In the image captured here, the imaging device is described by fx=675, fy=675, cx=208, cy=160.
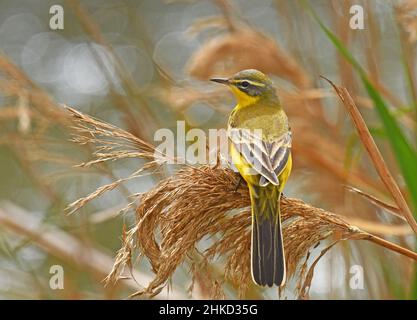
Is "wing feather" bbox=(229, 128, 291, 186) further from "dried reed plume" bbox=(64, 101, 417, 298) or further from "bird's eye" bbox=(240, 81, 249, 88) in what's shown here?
"bird's eye" bbox=(240, 81, 249, 88)

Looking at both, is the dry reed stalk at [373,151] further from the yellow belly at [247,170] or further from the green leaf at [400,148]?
the yellow belly at [247,170]

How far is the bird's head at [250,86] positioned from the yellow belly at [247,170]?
26.2 inches

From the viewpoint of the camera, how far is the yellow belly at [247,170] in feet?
7.69

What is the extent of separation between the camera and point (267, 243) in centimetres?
219

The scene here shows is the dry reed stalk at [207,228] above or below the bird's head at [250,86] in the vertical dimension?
below

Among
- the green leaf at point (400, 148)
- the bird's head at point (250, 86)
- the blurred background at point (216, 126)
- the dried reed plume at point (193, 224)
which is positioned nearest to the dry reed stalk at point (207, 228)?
the dried reed plume at point (193, 224)

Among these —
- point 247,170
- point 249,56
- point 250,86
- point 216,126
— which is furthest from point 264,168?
point 216,126

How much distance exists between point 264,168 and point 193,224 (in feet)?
1.38

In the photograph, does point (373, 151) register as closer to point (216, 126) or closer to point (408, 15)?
point (408, 15)

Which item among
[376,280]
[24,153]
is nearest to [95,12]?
[24,153]

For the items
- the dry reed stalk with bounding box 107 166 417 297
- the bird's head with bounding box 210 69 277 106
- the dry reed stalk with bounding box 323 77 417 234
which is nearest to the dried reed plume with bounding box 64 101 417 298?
the dry reed stalk with bounding box 107 166 417 297

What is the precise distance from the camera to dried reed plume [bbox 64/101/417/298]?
6.61ft
